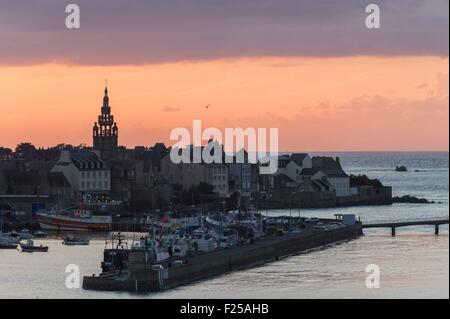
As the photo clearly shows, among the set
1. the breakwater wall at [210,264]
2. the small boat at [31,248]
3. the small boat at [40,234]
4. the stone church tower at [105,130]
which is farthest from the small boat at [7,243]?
the stone church tower at [105,130]

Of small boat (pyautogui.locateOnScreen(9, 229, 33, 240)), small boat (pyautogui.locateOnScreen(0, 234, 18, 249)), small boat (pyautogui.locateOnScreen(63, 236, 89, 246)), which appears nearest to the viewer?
small boat (pyautogui.locateOnScreen(0, 234, 18, 249))

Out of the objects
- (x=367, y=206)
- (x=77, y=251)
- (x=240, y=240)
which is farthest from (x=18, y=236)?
(x=367, y=206)

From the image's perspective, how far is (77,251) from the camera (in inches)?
1988

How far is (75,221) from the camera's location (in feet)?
208

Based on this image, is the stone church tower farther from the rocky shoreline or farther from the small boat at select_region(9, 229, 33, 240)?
the small boat at select_region(9, 229, 33, 240)

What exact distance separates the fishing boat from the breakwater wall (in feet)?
36.3

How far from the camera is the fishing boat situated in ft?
207

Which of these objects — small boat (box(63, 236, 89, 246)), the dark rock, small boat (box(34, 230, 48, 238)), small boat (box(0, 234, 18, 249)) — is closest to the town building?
small boat (box(34, 230, 48, 238))

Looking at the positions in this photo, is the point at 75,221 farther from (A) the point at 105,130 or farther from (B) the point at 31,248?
(A) the point at 105,130

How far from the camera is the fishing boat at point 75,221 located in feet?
207

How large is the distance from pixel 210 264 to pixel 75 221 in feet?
72.5

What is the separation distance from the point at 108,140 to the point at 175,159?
9.80m

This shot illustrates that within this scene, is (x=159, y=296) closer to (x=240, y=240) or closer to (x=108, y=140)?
(x=240, y=240)

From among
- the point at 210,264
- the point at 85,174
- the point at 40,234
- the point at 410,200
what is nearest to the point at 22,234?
the point at 40,234
